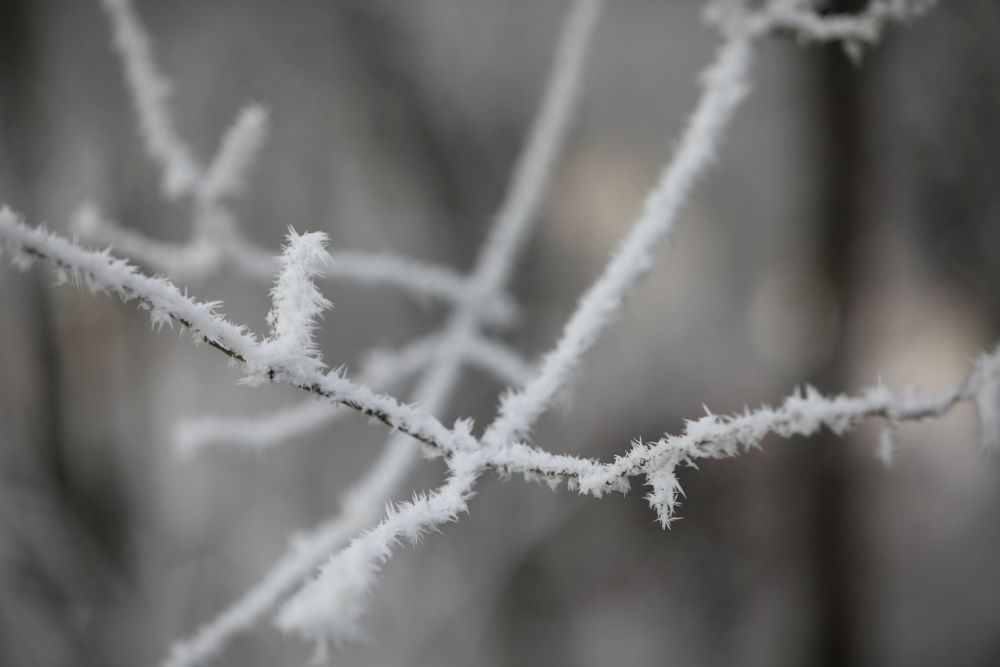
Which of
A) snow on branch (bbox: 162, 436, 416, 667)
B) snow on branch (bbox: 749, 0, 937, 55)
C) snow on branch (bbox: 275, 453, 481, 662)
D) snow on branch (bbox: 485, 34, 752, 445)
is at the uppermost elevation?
snow on branch (bbox: 749, 0, 937, 55)

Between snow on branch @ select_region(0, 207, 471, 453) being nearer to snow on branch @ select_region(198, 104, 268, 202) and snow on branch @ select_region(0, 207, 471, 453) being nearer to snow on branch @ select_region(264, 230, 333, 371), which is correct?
snow on branch @ select_region(264, 230, 333, 371)

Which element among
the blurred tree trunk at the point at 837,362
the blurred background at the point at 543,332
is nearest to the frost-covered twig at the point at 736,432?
the blurred background at the point at 543,332

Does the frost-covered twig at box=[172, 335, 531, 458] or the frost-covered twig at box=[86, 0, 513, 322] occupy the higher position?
the frost-covered twig at box=[86, 0, 513, 322]

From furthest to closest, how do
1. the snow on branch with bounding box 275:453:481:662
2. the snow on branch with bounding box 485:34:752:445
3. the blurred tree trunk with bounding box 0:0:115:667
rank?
the blurred tree trunk with bounding box 0:0:115:667 → the snow on branch with bounding box 485:34:752:445 → the snow on branch with bounding box 275:453:481:662

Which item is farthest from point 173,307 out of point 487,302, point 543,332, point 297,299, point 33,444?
point 33,444

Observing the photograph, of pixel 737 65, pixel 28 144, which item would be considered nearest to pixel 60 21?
pixel 28 144

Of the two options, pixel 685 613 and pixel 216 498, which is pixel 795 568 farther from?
pixel 216 498

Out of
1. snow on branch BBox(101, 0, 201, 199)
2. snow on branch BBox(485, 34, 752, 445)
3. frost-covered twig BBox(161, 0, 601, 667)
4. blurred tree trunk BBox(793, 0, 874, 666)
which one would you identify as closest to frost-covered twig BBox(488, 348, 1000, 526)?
snow on branch BBox(485, 34, 752, 445)

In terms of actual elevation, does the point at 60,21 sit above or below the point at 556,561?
above
